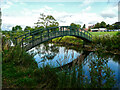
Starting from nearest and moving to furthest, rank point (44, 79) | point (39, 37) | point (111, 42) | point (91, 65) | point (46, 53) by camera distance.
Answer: point (44, 79), point (91, 65), point (39, 37), point (46, 53), point (111, 42)

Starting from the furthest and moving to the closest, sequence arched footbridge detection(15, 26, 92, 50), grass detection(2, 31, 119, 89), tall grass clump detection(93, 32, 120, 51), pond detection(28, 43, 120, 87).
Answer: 1. tall grass clump detection(93, 32, 120, 51)
2. arched footbridge detection(15, 26, 92, 50)
3. pond detection(28, 43, 120, 87)
4. grass detection(2, 31, 119, 89)

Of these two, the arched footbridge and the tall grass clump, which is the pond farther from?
the tall grass clump

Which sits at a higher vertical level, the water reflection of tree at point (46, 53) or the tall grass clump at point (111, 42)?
the tall grass clump at point (111, 42)

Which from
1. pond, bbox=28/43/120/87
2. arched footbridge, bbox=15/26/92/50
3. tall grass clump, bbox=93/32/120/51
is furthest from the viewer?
tall grass clump, bbox=93/32/120/51

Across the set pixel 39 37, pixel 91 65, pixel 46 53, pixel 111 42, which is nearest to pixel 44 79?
pixel 91 65

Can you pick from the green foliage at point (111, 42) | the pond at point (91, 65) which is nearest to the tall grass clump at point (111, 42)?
the green foliage at point (111, 42)

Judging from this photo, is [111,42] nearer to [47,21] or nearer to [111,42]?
[111,42]

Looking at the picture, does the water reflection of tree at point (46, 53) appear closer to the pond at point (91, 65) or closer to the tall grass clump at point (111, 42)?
the pond at point (91, 65)

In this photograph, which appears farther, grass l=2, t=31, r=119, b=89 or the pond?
the pond

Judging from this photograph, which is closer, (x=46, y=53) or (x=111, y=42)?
(x=46, y=53)

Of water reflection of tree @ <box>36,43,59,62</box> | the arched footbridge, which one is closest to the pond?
water reflection of tree @ <box>36,43,59,62</box>

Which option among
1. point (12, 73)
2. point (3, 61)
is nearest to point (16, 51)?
point (3, 61)

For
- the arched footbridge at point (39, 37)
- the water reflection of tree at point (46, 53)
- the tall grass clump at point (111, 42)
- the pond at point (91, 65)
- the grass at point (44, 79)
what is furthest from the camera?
the tall grass clump at point (111, 42)

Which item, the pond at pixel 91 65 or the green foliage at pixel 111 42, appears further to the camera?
the green foliage at pixel 111 42
